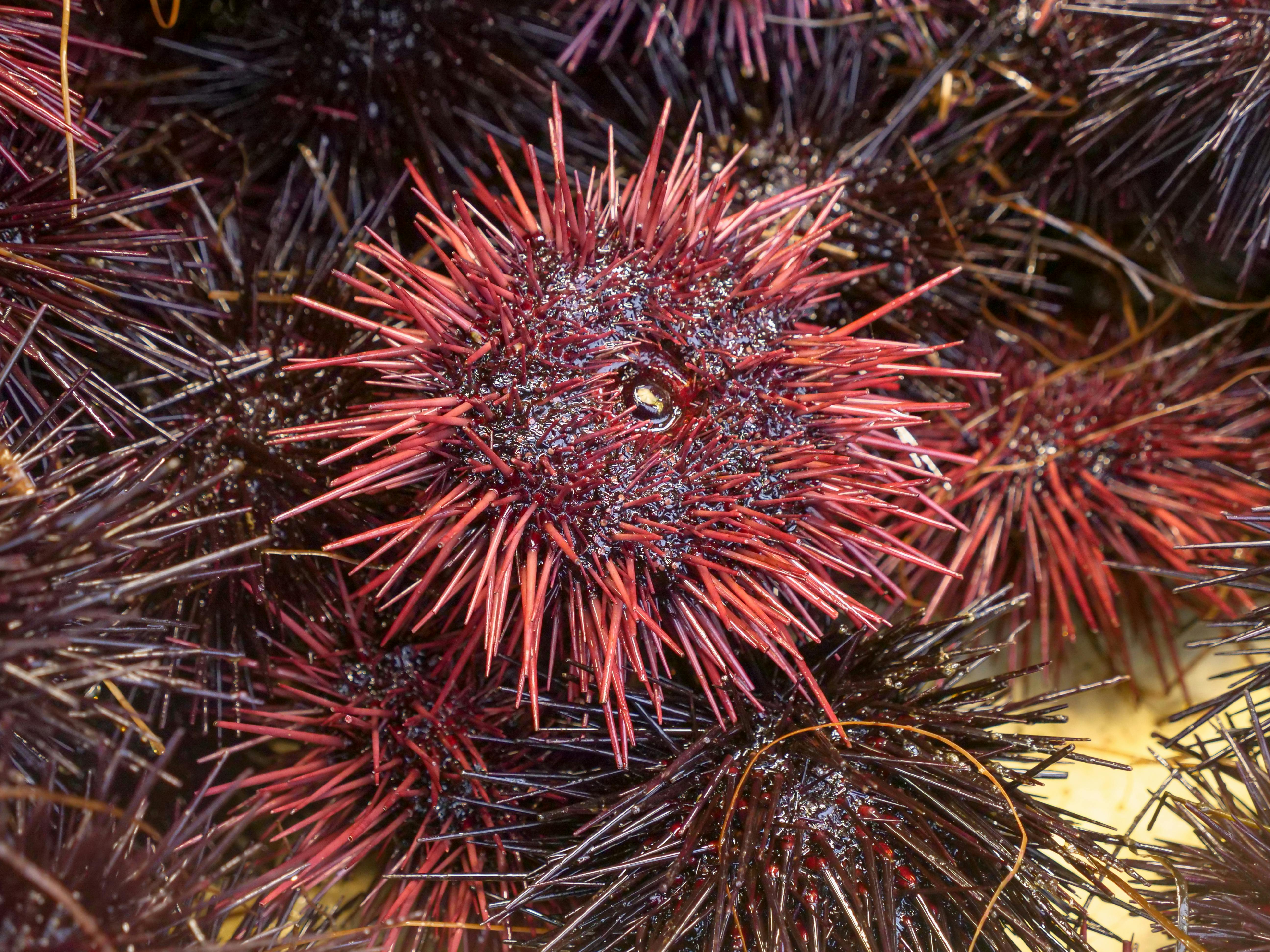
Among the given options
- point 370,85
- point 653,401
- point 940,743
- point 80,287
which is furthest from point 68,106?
point 940,743

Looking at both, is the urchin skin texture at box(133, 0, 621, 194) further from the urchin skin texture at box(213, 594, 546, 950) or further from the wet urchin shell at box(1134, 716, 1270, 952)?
the wet urchin shell at box(1134, 716, 1270, 952)

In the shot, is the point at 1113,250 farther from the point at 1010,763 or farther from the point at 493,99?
the point at 493,99

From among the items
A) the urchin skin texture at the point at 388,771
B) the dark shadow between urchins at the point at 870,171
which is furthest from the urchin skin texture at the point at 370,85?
the urchin skin texture at the point at 388,771

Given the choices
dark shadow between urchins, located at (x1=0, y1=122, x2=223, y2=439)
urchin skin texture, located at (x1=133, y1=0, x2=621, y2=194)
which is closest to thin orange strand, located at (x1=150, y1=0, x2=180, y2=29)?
urchin skin texture, located at (x1=133, y1=0, x2=621, y2=194)

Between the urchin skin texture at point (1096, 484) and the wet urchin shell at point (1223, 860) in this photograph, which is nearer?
the wet urchin shell at point (1223, 860)

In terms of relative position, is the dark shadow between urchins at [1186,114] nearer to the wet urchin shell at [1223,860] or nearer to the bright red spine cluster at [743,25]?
the bright red spine cluster at [743,25]

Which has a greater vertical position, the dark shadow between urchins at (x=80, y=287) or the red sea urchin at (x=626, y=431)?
the red sea urchin at (x=626, y=431)

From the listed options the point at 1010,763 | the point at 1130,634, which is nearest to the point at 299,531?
the point at 1010,763
